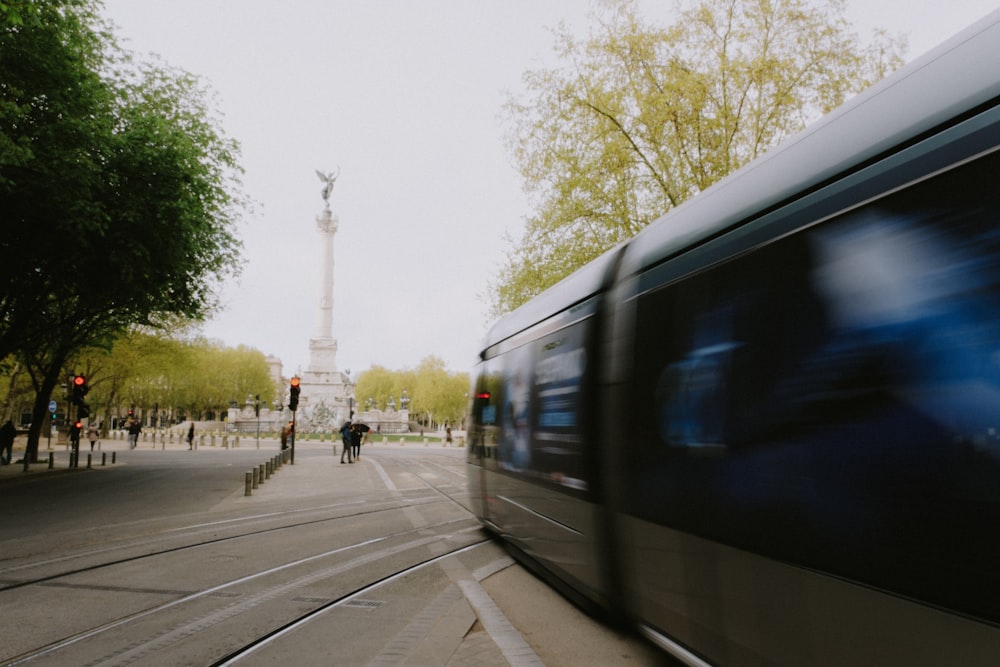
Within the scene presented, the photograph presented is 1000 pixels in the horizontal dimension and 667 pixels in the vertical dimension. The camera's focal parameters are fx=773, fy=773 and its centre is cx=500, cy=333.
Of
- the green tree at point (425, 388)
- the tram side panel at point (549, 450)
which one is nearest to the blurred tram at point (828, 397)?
the tram side panel at point (549, 450)

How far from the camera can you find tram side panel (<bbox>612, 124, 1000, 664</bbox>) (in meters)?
2.36

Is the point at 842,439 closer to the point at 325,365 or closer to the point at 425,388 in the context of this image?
the point at 325,365

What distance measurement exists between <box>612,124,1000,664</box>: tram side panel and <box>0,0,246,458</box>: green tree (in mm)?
11287

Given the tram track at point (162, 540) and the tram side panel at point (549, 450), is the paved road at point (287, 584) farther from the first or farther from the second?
the tram side panel at point (549, 450)

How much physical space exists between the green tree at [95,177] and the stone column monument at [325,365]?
47816mm

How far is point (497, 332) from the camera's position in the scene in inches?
374

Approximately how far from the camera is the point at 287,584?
7.45m

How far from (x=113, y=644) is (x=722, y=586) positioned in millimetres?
4179

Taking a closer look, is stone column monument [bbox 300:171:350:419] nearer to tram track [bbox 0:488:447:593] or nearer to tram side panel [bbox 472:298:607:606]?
tram track [bbox 0:488:447:593]

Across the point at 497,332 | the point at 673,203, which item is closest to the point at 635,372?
the point at 497,332

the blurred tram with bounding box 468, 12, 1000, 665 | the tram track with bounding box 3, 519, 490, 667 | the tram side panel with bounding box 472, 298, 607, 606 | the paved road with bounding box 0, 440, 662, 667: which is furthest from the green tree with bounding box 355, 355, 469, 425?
the blurred tram with bounding box 468, 12, 1000, 665

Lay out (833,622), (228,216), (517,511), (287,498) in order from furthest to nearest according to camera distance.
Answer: (228,216) → (287,498) → (517,511) → (833,622)

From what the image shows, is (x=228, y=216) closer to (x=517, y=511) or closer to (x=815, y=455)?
(x=517, y=511)

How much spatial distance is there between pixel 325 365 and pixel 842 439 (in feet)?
236
